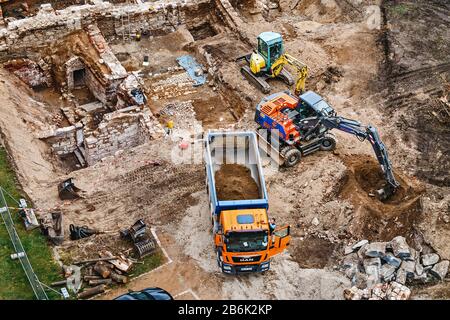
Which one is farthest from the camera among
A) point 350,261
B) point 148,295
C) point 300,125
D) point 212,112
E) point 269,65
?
point 269,65

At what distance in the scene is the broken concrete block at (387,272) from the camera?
1630 cm

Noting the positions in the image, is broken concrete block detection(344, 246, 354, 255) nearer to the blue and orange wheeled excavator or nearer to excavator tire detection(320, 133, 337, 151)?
the blue and orange wheeled excavator

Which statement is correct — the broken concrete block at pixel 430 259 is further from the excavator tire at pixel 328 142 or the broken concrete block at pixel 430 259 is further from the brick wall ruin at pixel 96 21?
the brick wall ruin at pixel 96 21

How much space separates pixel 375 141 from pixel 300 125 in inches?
111

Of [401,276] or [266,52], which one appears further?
[266,52]

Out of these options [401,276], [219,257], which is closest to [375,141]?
[401,276]

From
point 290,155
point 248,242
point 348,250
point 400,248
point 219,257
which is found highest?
point 248,242

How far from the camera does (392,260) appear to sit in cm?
1656

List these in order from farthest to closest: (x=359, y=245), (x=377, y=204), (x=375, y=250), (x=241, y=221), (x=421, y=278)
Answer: (x=377, y=204)
(x=359, y=245)
(x=375, y=250)
(x=421, y=278)
(x=241, y=221)

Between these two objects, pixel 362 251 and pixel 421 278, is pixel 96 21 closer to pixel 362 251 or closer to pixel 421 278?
pixel 362 251

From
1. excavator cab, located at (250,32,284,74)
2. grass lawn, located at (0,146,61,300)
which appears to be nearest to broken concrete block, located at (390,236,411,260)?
excavator cab, located at (250,32,284,74)

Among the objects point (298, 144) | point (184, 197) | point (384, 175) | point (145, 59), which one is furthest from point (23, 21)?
point (384, 175)

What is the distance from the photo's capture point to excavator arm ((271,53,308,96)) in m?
22.2

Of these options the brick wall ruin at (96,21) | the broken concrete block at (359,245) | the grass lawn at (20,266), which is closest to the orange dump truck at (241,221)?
the broken concrete block at (359,245)
